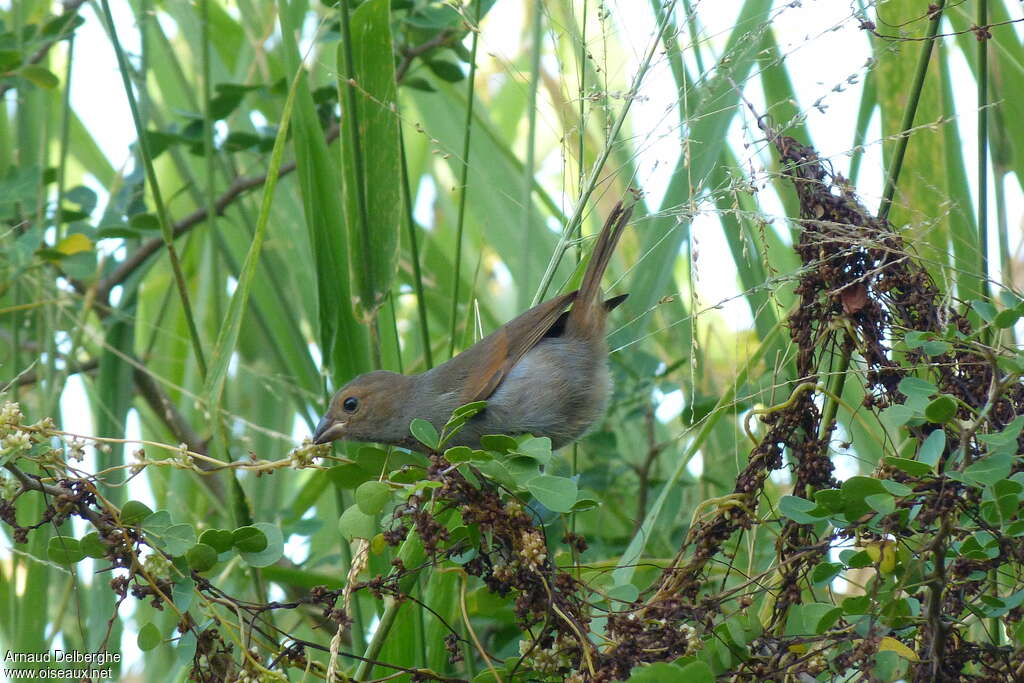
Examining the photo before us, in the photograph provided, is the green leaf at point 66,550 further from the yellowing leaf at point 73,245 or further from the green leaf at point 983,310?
the yellowing leaf at point 73,245

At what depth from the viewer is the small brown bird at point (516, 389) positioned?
145 inches

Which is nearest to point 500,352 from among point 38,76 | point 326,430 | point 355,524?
point 326,430

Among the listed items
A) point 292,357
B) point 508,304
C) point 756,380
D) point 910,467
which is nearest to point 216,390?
point 292,357

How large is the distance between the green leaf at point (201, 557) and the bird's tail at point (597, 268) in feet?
5.37

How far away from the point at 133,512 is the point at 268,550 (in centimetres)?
30

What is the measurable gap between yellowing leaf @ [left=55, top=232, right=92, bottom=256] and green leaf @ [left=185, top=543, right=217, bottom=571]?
6.52 feet

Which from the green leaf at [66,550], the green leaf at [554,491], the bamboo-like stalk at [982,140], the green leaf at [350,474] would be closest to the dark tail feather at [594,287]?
the bamboo-like stalk at [982,140]

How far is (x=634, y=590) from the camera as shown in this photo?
2.02 metres

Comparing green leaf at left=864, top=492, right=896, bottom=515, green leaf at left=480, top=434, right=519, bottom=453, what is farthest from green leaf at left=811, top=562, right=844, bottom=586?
green leaf at left=480, top=434, right=519, bottom=453

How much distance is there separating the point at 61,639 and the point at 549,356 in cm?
189

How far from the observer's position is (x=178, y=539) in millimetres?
1850

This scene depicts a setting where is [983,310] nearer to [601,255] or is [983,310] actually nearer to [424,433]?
[424,433]

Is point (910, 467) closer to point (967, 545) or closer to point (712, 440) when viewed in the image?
point (967, 545)

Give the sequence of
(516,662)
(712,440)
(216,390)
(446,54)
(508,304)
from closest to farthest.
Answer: (516,662) < (216,390) < (712,440) < (446,54) < (508,304)
